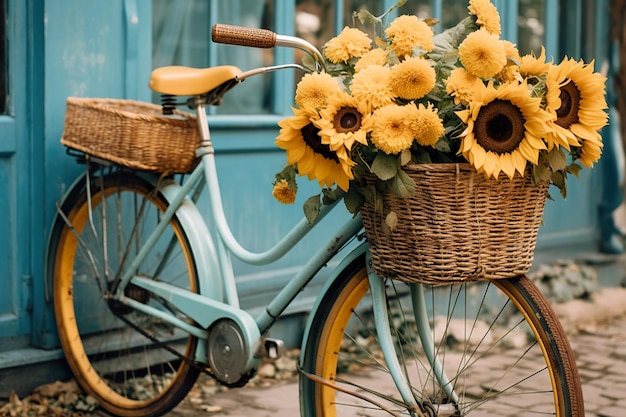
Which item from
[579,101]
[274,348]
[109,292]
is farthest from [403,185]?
[109,292]

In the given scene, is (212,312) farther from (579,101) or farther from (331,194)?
(579,101)

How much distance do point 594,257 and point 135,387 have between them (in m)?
3.72

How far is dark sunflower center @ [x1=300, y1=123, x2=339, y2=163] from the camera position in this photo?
8.77ft

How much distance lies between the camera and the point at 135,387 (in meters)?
4.20

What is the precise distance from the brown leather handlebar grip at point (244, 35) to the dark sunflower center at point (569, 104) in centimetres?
87

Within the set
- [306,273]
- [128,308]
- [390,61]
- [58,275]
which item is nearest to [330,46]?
[390,61]

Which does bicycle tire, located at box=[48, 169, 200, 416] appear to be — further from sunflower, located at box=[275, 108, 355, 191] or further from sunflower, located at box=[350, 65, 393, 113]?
sunflower, located at box=[350, 65, 393, 113]

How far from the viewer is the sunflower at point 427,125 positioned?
8.33 feet

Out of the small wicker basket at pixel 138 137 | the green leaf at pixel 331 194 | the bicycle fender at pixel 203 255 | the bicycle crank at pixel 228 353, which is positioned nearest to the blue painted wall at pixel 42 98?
the small wicker basket at pixel 138 137

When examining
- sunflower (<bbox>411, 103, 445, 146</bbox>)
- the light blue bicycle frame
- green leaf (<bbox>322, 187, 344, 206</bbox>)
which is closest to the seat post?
the light blue bicycle frame

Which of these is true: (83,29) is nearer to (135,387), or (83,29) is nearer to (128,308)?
(128,308)

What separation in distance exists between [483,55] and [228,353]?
4.73 ft

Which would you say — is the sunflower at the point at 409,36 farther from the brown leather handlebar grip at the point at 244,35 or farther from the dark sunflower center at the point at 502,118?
the brown leather handlebar grip at the point at 244,35

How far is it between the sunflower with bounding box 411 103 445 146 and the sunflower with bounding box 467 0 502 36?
0.31 m
